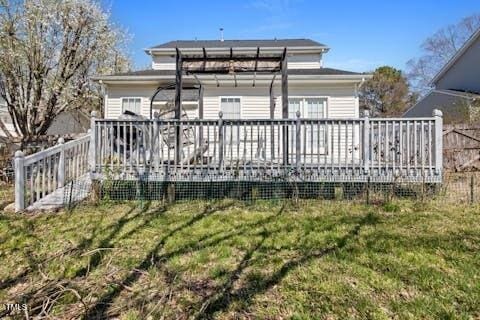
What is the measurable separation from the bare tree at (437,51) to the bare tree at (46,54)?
30117mm

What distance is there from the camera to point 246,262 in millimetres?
3617

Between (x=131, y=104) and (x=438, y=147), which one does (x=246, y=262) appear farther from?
(x=131, y=104)

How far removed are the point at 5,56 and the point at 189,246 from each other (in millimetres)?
11208

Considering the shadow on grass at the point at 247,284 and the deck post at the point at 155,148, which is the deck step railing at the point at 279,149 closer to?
the deck post at the point at 155,148

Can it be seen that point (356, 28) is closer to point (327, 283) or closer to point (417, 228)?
point (417, 228)

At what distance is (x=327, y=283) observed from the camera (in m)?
3.15

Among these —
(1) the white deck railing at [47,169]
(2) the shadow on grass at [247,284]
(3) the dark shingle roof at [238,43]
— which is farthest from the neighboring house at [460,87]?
(1) the white deck railing at [47,169]

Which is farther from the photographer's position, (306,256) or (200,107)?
(200,107)

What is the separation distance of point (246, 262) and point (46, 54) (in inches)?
487

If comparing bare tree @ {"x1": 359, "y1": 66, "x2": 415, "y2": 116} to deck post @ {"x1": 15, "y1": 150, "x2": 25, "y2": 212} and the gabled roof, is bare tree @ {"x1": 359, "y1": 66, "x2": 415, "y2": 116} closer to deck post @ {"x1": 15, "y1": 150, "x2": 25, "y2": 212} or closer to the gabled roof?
the gabled roof

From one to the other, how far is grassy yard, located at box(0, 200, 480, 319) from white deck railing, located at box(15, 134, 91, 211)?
1.85ft

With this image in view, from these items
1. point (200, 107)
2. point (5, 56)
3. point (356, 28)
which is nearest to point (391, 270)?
point (200, 107)

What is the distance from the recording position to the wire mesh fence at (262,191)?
236 inches

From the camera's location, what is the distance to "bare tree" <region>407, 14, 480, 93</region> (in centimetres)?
3375
